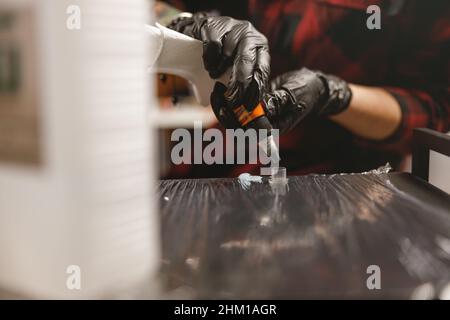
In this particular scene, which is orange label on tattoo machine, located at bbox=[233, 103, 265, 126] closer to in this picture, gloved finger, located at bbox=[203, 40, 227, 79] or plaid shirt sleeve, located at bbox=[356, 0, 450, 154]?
gloved finger, located at bbox=[203, 40, 227, 79]

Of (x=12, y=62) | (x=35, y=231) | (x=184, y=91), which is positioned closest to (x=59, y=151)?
(x=35, y=231)

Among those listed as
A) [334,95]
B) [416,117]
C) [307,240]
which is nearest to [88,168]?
[307,240]

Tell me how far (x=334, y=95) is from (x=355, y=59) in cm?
18

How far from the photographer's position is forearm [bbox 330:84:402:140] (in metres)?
2.16

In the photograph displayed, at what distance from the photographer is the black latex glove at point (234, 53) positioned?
1.94m

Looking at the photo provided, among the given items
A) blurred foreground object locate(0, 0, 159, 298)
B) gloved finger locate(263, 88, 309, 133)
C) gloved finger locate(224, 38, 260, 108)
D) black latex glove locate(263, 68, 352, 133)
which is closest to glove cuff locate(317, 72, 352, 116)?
black latex glove locate(263, 68, 352, 133)

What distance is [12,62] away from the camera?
1705mm

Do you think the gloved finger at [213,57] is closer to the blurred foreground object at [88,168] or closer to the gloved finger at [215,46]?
the gloved finger at [215,46]

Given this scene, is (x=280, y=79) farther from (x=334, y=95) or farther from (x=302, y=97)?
(x=334, y=95)

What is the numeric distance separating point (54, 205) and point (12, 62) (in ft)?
1.96

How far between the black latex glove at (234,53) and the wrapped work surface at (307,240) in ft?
1.21

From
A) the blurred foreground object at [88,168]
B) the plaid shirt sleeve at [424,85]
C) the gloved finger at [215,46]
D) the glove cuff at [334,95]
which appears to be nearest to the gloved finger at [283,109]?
the glove cuff at [334,95]

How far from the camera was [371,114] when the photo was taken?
2.18 meters
